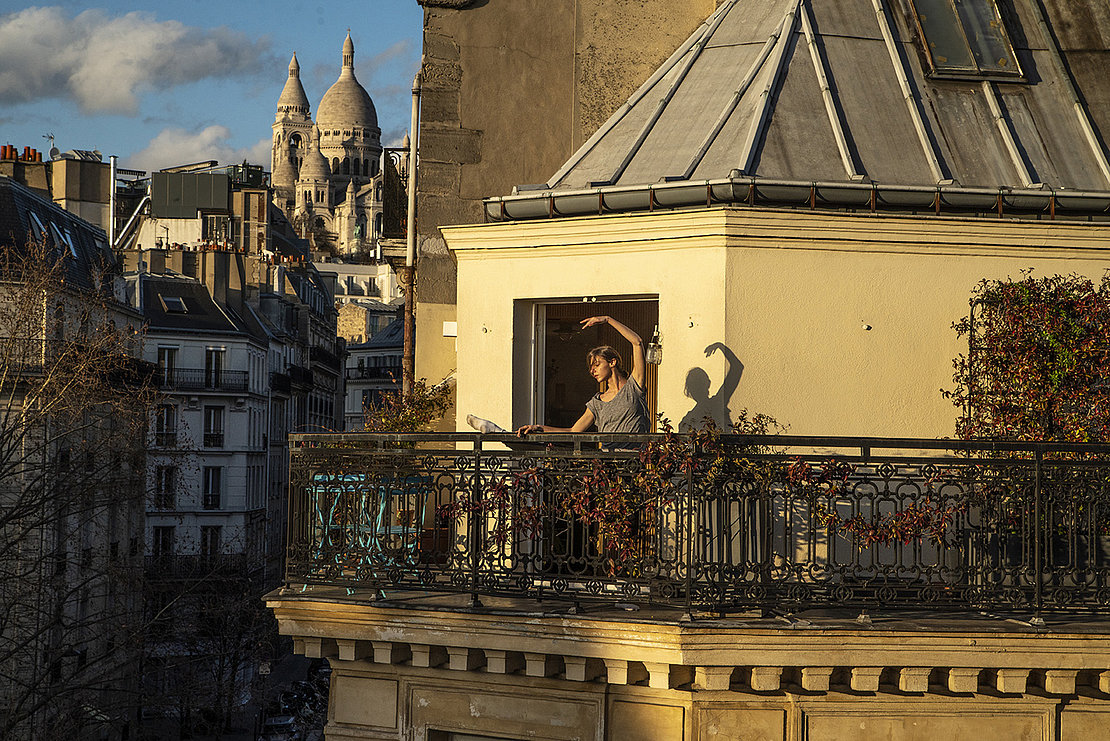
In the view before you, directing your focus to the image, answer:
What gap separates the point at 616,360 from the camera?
9852 mm

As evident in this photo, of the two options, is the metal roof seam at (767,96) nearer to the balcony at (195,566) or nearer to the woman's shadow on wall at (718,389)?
the woman's shadow on wall at (718,389)

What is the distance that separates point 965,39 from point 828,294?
3562 mm

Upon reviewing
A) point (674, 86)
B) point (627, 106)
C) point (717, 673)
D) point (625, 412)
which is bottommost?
point (717, 673)

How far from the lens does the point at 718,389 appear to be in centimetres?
1046

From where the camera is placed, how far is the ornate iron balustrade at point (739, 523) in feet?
28.1

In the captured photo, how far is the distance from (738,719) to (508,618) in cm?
163

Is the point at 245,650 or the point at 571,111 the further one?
the point at 245,650

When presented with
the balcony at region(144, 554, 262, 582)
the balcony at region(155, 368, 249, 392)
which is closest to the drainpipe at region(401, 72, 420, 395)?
the balcony at region(144, 554, 262, 582)

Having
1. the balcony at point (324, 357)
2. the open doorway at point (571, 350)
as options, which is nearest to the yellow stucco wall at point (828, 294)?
the open doorway at point (571, 350)

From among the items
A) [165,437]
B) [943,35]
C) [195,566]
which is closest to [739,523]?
[943,35]

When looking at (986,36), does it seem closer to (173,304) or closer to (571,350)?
(571,350)

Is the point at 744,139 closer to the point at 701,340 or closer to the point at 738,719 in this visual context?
the point at 701,340

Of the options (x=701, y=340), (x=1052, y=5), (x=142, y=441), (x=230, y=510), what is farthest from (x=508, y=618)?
(x=230, y=510)

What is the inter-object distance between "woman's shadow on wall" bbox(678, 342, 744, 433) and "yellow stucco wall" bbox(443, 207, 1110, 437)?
0.04 meters
